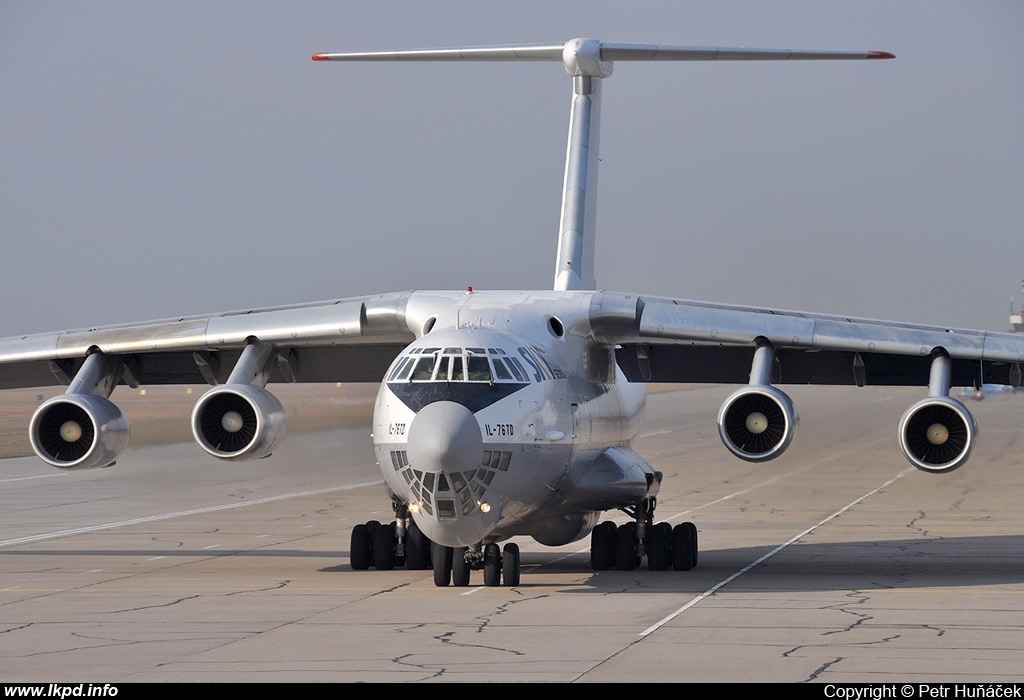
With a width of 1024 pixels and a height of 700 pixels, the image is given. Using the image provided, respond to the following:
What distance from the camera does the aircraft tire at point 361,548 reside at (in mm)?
18141

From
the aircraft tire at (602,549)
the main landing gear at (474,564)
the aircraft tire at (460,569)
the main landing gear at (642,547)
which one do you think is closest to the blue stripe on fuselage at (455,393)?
the main landing gear at (474,564)

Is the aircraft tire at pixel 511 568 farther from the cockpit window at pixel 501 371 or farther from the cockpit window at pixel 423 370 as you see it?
the cockpit window at pixel 423 370

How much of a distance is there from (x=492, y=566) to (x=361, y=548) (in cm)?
286

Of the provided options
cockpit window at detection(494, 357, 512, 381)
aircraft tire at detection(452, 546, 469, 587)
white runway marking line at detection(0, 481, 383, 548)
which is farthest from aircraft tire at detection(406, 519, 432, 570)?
white runway marking line at detection(0, 481, 383, 548)

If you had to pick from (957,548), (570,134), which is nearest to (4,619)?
(570,134)

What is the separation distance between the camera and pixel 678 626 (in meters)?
12.8

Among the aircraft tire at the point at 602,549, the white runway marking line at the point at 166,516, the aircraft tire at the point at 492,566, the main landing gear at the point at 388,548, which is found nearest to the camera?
the aircraft tire at the point at 492,566

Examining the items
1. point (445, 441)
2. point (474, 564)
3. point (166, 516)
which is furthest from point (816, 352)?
point (166, 516)

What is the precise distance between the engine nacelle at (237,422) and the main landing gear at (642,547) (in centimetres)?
396

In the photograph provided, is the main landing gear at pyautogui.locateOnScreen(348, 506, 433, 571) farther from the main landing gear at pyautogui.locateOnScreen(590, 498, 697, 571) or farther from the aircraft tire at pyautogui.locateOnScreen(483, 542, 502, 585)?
the aircraft tire at pyautogui.locateOnScreen(483, 542, 502, 585)

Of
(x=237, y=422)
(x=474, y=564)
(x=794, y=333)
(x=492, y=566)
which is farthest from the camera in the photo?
(x=237, y=422)

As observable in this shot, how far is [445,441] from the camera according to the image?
14.2m

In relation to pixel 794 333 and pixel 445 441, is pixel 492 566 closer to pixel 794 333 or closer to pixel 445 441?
pixel 445 441
